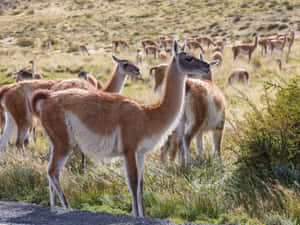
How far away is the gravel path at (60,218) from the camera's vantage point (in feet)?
12.7

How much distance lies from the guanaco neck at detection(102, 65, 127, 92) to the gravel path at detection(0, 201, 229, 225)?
13.6 feet

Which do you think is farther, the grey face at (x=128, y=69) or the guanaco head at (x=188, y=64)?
the grey face at (x=128, y=69)

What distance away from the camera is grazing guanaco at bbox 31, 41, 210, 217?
4.65 meters

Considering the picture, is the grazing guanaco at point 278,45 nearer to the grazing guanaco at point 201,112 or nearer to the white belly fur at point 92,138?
the grazing guanaco at point 201,112

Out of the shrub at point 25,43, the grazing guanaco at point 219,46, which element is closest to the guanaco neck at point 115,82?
the grazing guanaco at point 219,46

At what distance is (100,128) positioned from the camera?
473cm

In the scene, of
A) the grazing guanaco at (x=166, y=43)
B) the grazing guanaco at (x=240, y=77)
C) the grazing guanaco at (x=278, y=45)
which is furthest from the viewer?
the grazing guanaco at (x=166, y=43)

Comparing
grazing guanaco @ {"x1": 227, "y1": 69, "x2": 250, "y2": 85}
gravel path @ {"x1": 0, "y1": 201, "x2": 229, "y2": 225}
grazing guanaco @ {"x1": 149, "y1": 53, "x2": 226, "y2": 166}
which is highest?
grazing guanaco @ {"x1": 149, "y1": 53, "x2": 226, "y2": 166}

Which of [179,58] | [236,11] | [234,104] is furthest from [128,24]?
[179,58]

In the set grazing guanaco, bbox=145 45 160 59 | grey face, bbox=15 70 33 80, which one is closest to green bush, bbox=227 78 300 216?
grey face, bbox=15 70 33 80

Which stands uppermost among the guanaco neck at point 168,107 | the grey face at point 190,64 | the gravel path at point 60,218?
the grey face at point 190,64

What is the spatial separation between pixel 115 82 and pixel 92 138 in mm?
3864

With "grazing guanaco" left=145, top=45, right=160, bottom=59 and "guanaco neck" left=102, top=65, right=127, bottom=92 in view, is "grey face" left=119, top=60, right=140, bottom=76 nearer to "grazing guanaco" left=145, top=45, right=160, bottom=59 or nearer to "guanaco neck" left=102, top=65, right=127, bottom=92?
"guanaco neck" left=102, top=65, right=127, bottom=92

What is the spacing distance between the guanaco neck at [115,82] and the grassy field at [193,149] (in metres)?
1.83
